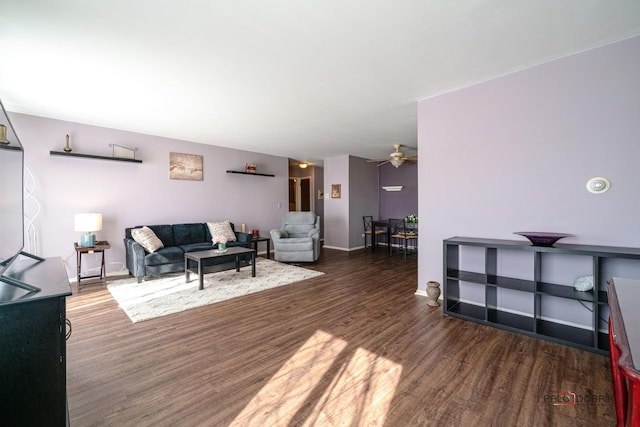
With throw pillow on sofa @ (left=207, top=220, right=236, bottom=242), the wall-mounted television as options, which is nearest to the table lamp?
throw pillow on sofa @ (left=207, top=220, right=236, bottom=242)

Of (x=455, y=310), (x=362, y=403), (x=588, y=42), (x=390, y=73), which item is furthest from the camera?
(x=455, y=310)

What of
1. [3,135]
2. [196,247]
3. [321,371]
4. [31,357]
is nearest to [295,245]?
[196,247]

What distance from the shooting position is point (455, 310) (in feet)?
10.1

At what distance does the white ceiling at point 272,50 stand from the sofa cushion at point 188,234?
7.16ft

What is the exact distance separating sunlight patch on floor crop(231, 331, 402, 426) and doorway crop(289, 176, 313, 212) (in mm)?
7593

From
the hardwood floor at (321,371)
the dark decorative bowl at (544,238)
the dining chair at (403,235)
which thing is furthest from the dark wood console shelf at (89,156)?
the dark decorative bowl at (544,238)

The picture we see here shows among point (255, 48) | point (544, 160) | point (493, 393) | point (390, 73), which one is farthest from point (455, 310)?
point (255, 48)

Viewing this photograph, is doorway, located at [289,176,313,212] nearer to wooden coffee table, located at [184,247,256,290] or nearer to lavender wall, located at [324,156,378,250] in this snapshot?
lavender wall, located at [324,156,378,250]

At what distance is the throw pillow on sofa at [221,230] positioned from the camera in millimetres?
5562

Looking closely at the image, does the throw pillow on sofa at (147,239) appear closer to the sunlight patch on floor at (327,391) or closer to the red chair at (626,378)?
the sunlight patch on floor at (327,391)

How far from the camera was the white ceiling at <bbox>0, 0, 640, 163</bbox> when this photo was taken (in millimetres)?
1936

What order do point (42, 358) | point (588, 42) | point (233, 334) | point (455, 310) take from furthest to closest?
point (455, 310), point (233, 334), point (588, 42), point (42, 358)

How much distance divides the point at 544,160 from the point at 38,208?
6.60 meters

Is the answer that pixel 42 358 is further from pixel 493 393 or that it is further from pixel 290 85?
pixel 290 85
